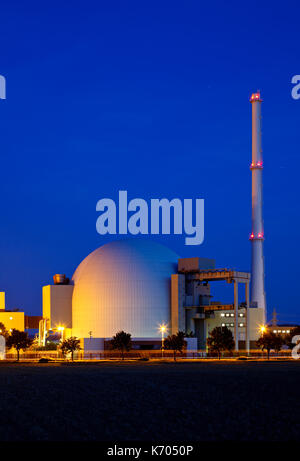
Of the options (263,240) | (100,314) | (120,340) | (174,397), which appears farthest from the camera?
(263,240)

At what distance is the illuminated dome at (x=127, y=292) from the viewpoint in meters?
126

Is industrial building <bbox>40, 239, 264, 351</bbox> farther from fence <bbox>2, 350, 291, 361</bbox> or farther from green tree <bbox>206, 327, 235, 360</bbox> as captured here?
green tree <bbox>206, 327, 235, 360</bbox>

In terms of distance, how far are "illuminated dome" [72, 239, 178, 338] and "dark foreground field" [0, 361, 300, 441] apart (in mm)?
79595

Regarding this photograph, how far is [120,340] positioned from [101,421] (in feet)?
246

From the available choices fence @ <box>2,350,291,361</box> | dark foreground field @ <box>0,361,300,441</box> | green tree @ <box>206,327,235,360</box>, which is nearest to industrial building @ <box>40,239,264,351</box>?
fence @ <box>2,350,291,361</box>

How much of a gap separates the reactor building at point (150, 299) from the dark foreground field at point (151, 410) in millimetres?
76646

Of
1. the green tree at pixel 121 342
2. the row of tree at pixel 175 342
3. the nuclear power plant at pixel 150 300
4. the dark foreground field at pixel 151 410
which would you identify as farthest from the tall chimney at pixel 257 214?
the dark foreground field at pixel 151 410

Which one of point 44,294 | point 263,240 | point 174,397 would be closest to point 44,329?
point 44,294

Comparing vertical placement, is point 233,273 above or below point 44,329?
above

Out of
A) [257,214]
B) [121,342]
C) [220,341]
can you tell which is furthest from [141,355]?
[257,214]

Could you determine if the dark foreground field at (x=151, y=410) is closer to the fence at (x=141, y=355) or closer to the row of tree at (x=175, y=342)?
the row of tree at (x=175, y=342)

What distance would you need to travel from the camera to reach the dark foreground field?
25.0 meters
